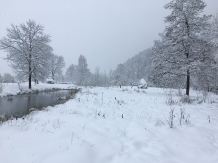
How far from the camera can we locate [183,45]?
12.8 m

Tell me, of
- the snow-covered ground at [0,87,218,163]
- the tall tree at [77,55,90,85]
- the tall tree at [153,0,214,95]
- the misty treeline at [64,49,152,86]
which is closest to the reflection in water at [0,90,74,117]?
the snow-covered ground at [0,87,218,163]

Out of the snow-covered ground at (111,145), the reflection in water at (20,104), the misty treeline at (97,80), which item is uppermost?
the misty treeline at (97,80)

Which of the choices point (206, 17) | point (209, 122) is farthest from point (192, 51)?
point (209, 122)

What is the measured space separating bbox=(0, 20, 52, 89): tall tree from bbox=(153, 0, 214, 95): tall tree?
17.3 metres

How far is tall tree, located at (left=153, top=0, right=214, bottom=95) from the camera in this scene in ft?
40.3

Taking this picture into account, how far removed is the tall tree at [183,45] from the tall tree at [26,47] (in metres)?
17.3

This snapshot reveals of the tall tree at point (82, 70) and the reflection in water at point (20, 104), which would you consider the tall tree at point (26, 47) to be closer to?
the reflection in water at point (20, 104)

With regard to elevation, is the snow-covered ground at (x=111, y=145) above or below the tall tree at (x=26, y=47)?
below

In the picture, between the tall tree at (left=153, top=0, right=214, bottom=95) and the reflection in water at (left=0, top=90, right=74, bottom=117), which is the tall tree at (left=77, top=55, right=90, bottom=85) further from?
the tall tree at (left=153, top=0, right=214, bottom=95)

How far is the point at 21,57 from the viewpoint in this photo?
61.4 ft

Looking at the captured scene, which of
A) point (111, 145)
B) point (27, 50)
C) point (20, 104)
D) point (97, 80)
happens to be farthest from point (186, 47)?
point (97, 80)

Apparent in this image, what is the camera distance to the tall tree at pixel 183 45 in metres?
12.3

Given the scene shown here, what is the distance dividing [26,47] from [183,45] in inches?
827

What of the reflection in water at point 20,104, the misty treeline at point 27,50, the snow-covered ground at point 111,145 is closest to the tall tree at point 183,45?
the snow-covered ground at point 111,145
